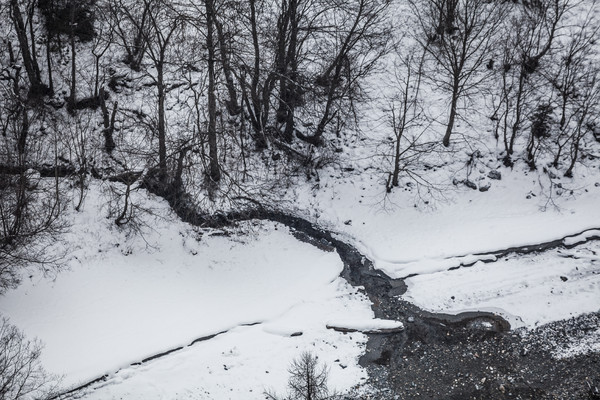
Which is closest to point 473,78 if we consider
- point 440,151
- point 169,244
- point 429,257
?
point 440,151

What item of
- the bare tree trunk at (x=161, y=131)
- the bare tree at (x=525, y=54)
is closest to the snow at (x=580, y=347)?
the bare tree at (x=525, y=54)

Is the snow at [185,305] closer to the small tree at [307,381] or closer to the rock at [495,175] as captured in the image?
the small tree at [307,381]

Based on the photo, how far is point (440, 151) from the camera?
77.4 feet

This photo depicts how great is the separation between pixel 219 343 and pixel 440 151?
13179 mm

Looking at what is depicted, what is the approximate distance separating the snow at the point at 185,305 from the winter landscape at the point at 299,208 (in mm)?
73

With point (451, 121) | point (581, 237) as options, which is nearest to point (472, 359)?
point (581, 237)

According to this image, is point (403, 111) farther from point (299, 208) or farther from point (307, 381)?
point (307, 381)

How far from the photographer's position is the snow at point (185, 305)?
16.1 metres

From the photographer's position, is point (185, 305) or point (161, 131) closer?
point (185, 305)

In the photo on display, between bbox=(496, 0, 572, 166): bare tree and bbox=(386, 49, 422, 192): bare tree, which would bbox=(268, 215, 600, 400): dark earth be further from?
bbox=(496, 0, 572, 166): bare tree

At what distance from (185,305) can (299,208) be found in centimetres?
662

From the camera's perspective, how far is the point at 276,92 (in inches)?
961

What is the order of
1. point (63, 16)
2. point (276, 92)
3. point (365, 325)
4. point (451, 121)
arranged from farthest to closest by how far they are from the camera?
point (276, 92) → point (63, 16) → point (451, 121) → point (365, 325)

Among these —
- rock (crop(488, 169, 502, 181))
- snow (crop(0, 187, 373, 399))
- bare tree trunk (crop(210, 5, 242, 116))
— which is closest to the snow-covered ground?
snow (crop(0, 187, 373, 399))
